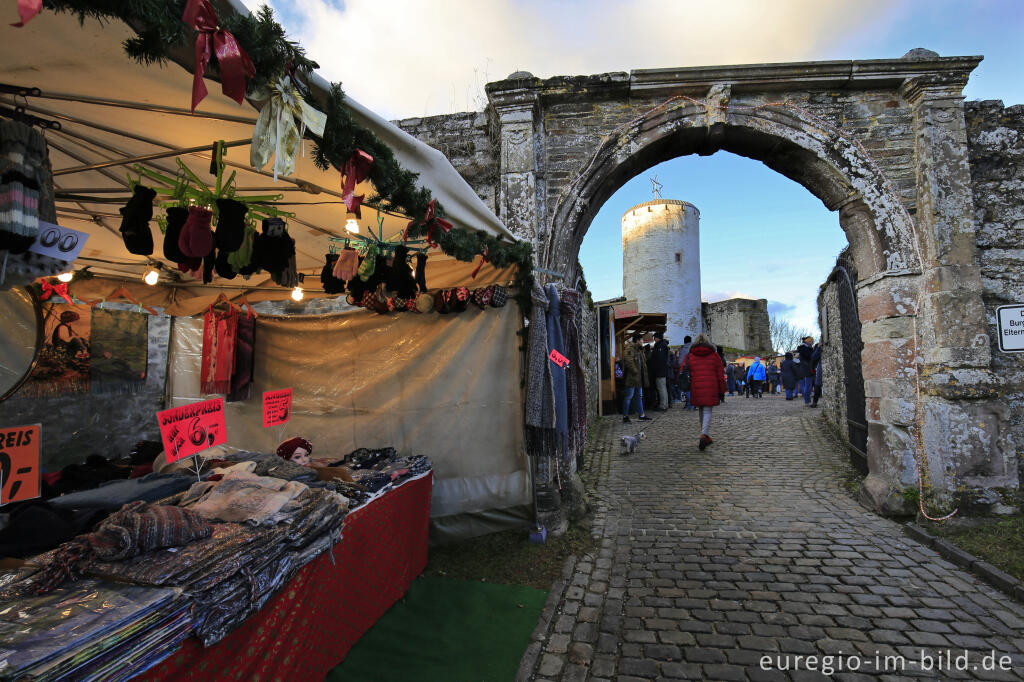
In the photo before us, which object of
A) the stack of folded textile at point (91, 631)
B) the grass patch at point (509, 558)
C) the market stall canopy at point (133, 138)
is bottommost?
the grass patch at point (509, 558)

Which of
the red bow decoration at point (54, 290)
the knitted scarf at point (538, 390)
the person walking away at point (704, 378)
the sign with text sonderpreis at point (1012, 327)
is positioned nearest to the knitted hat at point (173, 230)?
the red bow decoration at point (54, 290)

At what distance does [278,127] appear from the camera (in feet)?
5.90

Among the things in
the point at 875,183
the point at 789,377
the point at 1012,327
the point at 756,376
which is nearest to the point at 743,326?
the point at 756,376

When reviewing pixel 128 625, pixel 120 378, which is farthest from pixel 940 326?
pixel 120 378

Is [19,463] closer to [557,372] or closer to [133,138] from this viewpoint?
[133,138]

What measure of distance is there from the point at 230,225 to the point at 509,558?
330cm

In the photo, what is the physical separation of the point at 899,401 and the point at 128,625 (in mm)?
6159

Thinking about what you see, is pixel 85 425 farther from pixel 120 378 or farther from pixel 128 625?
pixel 128 625

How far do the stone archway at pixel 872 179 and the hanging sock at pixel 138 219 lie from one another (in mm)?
3332

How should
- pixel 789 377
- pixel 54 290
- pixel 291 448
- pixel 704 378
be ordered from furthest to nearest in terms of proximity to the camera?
pixel 789 377
pixel 704 378
pixel 54 290
pixel 291 448

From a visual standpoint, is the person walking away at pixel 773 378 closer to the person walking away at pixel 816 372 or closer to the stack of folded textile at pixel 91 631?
the person walking away at pixel 816 372

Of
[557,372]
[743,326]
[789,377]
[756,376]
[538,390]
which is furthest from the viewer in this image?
[743,326]

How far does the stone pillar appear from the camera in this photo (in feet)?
15.0

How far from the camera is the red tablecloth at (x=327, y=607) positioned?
1.80 m
